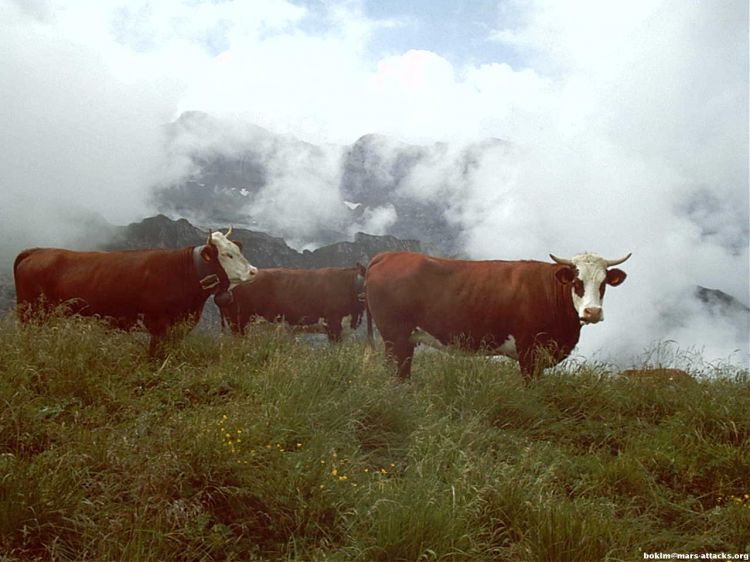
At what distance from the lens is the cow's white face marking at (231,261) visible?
27.0 feet

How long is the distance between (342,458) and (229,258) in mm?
4509

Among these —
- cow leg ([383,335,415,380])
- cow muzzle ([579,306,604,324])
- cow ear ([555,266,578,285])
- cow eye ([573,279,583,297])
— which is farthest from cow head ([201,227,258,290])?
cow muzzle ([579,306,604,324])

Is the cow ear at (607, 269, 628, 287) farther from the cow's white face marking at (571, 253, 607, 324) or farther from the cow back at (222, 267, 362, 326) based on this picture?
the cow back at (222, 267, 362, 326)

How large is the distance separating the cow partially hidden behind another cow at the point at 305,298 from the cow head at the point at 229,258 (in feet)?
23.5

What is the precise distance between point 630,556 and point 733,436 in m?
2.85

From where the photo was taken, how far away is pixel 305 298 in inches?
620

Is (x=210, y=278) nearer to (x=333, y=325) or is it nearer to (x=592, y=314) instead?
(x=592, y=314)

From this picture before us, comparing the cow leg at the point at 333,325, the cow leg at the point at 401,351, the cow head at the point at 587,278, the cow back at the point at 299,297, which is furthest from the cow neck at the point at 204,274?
the cow leg at the point at 333,325

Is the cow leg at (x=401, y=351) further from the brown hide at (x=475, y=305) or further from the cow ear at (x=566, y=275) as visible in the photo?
the cow ear at (x=566, y=275)

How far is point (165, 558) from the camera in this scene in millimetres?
3215

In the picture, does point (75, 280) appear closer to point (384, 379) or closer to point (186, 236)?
point (384, 379)

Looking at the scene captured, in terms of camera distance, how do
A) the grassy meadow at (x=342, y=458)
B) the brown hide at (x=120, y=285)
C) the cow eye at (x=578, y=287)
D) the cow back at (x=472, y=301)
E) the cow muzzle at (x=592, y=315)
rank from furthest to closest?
the cow back at (x=472, y=301) → the brown hide at (x=120, y=285) → the cow eye at (x=578, y=287) → the cow muzzle at (x=592, y=315) → the grassy meadow at (x=342, y=458)

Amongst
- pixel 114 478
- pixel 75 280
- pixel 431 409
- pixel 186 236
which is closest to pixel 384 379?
pixel 431 409

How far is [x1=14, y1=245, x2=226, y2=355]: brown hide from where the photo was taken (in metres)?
7.63
